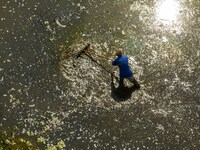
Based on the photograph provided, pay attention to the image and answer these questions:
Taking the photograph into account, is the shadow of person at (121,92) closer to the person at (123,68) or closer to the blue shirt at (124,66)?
the person at (123,68)

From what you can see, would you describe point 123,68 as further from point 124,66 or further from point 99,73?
point 99,73

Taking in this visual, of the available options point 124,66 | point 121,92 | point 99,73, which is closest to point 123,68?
point 124,66

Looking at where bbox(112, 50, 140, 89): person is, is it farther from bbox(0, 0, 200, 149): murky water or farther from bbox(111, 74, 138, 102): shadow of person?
bbox(0, 0, 200, 149): murky water

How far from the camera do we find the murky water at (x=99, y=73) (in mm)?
11125

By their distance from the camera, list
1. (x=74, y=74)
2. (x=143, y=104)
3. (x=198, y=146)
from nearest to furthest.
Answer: (x=198, y=146) → (x=143, y=104) → (x=74, y=74)

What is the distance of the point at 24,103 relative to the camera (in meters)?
11.8

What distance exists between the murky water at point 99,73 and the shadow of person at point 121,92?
0.31ft

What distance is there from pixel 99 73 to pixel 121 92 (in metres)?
1.02

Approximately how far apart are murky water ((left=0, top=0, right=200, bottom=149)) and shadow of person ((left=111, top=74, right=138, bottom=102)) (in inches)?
3.7

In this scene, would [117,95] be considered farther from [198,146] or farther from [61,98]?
[198,146]

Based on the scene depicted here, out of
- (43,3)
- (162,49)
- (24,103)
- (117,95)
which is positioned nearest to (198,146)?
(117,95)

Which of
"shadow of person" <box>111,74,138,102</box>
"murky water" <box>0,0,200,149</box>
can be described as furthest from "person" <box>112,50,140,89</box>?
"murky water" <box>0,0,200,149</box>

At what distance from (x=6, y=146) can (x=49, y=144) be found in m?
1.21

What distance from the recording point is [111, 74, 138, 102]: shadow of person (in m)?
11.8
